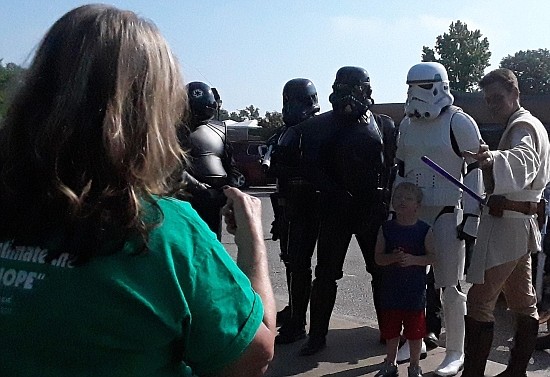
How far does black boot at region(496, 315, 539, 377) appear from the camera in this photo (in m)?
4.30

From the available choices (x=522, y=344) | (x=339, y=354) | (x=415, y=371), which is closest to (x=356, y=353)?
(x=339, y=354)

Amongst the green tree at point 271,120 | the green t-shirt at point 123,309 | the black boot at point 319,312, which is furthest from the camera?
the green tree at point 271,120

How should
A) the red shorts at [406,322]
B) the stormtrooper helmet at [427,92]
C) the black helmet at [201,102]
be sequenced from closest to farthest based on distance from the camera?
the red shorts at [406,322], the stormtrooper helmet at [427,92], the black helmet at [201,102]

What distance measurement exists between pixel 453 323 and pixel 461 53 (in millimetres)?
62016

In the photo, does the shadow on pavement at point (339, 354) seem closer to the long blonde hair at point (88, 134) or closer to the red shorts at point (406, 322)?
the red shorts at point (406, 322)

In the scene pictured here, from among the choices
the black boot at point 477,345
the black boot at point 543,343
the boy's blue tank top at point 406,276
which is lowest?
the black boot at point 543,343

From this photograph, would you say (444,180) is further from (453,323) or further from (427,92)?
(453,323)

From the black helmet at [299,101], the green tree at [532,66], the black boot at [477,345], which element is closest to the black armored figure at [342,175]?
the black helmet at [299,101]

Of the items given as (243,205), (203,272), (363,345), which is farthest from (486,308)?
(203,272)

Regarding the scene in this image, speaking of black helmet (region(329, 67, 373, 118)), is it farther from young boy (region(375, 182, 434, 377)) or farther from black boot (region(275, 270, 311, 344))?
black boot (region(275, 270, 311, 344))

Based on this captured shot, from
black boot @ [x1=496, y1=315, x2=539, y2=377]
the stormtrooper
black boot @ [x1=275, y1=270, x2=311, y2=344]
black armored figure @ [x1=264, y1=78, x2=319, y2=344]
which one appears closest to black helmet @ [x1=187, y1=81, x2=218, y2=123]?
black armored figure @ [x1=264, y1=78, x2=319, y2=344]

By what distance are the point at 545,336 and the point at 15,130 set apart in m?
4.94

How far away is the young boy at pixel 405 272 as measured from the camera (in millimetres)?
4207

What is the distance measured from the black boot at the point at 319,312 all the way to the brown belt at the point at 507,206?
1.32 m
